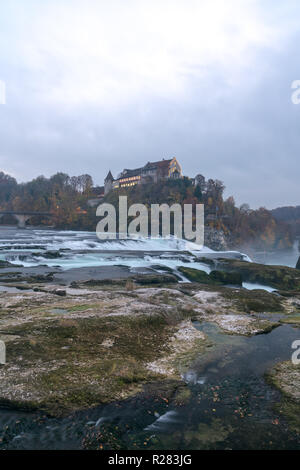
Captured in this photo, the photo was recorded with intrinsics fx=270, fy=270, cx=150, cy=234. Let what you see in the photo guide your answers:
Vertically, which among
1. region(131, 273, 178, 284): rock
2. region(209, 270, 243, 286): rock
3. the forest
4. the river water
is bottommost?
region(209, 270, 243, 286): rock

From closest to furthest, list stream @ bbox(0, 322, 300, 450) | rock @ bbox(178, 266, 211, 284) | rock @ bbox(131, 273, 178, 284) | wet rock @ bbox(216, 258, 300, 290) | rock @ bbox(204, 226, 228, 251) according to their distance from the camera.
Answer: stream @ bbox(0, 322, 300, 450) < rock @ bbox(131, 273, 178, 284) < rock @ bbox(178, 266, 211, 284) < wet rock @ bbox(216, 258, 300, 290) < rock @ bbox(204, 226, 228, 251)

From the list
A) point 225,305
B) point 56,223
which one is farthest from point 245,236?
point 225,305

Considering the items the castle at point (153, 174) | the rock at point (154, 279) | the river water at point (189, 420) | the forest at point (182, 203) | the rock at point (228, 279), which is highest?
the castle at point (153, 174)

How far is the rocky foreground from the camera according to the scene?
19.2 feet

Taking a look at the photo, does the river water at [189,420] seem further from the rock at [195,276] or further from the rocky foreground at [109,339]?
the rock at [195,276]

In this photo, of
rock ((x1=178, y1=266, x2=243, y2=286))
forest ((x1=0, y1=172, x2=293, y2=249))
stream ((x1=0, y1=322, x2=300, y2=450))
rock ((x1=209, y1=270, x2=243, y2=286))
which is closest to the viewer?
stream ((x1=0, y1=322, x2=300, y2=450))

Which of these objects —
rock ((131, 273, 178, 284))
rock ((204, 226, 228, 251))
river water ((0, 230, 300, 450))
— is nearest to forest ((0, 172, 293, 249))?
rock ((204, 226, 228, 251))

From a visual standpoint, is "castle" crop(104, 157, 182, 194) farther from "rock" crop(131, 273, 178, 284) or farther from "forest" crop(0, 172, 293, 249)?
"rock" crop(131, 273, 178, 284)

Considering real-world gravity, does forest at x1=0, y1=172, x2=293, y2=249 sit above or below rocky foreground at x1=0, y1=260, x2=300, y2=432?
above

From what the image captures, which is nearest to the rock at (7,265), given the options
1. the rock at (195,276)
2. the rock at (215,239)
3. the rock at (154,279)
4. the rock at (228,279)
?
the rock at (154,279)

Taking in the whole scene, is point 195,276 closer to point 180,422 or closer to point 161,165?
point 180,422

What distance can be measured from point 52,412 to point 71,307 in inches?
260

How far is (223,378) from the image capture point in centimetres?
675

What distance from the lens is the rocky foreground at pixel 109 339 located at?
231 inches
